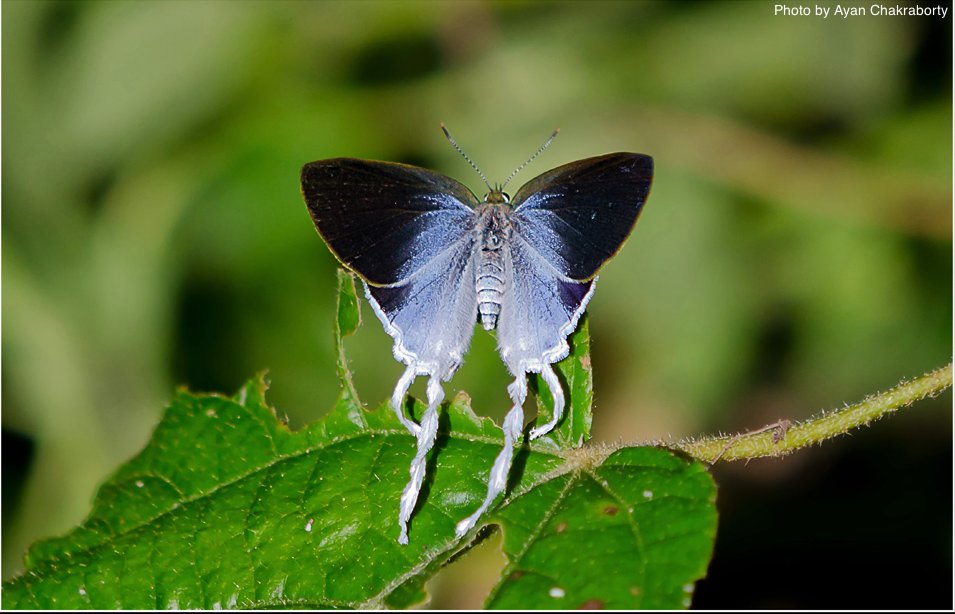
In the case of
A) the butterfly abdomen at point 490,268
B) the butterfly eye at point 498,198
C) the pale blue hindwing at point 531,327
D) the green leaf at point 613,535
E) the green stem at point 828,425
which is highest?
the butterfly eye at point 498,198

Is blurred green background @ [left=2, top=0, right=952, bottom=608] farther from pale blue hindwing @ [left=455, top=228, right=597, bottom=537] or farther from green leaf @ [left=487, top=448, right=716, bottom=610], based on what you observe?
green leaf @ [left=487, top=448, right=716, bottom=610]

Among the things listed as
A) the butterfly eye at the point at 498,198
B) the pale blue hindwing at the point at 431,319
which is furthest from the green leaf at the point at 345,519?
the butterfly eye at the point at 498,198

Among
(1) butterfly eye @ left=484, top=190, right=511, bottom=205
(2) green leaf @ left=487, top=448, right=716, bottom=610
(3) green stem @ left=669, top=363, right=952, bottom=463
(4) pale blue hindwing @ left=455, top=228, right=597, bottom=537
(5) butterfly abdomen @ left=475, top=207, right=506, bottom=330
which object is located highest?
(1) butterfly eye @ left=484, top=190, right=511, bottom=205

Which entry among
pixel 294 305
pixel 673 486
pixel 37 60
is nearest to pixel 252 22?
pixel 37 60

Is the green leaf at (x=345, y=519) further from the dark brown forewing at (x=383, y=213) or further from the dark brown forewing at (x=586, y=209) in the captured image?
the dark brown forewing at (x=586, y=209)

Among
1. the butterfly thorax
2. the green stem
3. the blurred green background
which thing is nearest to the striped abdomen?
the butterfly thorax

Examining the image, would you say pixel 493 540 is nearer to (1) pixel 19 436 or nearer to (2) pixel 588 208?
(2) pixel 588 208

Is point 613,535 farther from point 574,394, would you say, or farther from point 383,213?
point 383,213

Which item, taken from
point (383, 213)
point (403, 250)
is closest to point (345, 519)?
point (403, 250)
